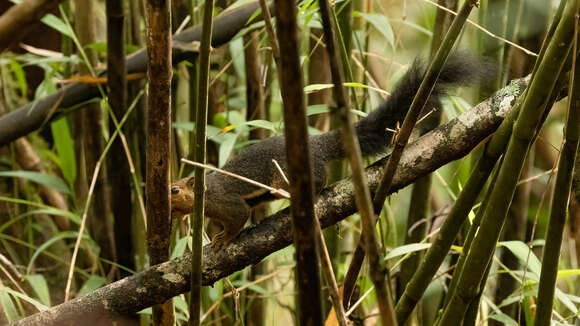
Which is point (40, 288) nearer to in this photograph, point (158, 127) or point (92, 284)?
point (92, 284)

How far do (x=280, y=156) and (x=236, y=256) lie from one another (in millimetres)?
553

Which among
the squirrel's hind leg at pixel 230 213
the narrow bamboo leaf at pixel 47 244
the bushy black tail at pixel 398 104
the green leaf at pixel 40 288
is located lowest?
the green leaf at pixel 40 288

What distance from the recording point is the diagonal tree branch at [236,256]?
1001 mm

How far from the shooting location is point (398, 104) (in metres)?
1.34

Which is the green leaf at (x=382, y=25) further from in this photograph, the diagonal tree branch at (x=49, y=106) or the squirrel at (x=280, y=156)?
the diagonal tree branch at (x=49, y=106)

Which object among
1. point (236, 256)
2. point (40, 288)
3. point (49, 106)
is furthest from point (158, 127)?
point (49, 106)

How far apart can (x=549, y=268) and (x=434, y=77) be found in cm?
26

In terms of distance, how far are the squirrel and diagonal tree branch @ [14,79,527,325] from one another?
0.11 meters

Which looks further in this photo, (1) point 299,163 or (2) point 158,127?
(2) point 158,127

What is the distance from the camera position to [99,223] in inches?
78.9

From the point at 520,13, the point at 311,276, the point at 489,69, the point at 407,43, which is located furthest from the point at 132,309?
the point at 407,43

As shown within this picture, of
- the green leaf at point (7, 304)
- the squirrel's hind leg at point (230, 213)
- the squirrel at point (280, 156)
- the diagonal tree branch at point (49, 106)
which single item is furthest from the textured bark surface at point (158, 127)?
the diagonal tree branch at point (49, 106)

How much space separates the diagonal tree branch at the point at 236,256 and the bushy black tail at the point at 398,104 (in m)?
0.15

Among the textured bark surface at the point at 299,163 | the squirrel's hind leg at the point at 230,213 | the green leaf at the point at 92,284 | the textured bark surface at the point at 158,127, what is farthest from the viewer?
the green leaf at the point at 92,284
